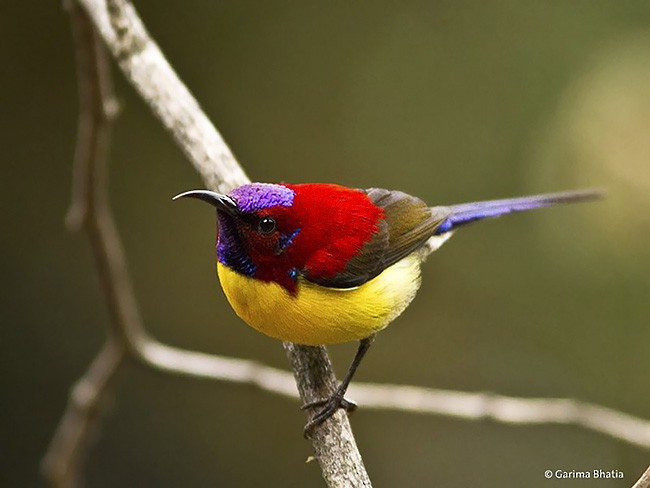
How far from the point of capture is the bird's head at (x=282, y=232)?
2.42 m

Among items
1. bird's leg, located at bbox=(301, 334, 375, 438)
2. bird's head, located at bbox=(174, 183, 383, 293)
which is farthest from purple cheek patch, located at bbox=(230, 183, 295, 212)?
bird's leg, located at bbox=(301, 334, 375, 438)

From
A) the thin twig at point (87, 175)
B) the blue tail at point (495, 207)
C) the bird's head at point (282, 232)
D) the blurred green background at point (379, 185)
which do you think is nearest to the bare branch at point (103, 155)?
the thin twig at point (87, 175)

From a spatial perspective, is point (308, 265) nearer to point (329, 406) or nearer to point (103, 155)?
point (329, 406)

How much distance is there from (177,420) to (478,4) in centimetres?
346

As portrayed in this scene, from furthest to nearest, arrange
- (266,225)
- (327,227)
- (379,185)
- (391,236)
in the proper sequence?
(379,185), (391,236), (327,227), (266,225)

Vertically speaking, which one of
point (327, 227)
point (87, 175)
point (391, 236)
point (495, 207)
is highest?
point (87, 175)

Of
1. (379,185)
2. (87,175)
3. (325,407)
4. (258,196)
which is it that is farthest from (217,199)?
(379,185)

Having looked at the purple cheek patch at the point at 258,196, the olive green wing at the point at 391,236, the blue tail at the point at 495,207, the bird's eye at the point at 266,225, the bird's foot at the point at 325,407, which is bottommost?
the bird's foot at the point at 325,407

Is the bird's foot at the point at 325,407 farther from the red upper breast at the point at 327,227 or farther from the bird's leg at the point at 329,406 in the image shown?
the red upper breast at the point at 327,227

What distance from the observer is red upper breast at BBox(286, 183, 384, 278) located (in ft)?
8.28

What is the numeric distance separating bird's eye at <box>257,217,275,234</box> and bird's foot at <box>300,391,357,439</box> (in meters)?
0.52

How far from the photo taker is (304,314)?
8.06 feet

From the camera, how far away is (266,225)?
2461 millimetres

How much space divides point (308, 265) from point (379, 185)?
10.9 ft
